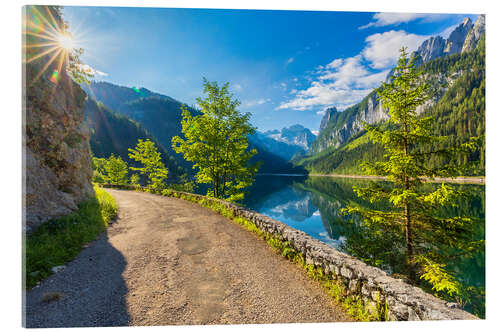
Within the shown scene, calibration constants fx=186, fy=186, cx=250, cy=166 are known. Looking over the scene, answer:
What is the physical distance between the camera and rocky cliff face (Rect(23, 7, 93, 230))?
5137mm

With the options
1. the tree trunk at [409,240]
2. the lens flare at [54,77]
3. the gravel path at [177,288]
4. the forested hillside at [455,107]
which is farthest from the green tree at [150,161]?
the tree trunk at [409,240]

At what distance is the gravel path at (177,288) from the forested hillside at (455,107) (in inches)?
108

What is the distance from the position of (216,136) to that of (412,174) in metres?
10.5

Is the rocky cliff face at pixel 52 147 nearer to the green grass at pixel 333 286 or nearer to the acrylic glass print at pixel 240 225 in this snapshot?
the acrylic glass print at pixel 240 225

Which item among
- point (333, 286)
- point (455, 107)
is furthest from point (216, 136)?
point (455, 107)

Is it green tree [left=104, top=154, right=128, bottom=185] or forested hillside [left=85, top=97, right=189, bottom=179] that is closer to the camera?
green tree [left=104, top=154, right=128, bottom=185]

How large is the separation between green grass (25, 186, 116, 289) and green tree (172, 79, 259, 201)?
6697mm

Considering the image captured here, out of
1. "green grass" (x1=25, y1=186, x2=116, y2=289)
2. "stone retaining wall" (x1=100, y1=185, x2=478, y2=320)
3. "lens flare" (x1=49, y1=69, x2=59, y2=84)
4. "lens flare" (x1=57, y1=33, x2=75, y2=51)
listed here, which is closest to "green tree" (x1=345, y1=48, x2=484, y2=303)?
"stone retaining wall" (x1=100, y1=185, x2=478, y2=320)

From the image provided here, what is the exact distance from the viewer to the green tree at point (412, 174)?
498 centimetres

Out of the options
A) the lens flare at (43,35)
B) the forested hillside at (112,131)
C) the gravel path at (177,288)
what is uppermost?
the forested hillside at (112,131)

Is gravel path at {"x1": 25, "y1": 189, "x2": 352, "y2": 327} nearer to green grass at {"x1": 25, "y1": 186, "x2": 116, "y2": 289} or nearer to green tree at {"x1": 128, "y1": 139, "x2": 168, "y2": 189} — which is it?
green grass at {"x1": 25, "y1": 186, "x2": 116, "y2": 289}

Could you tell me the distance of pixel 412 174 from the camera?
16.7 feet

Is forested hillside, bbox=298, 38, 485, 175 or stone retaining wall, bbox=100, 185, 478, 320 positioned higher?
forested hillside, bbox=298, 38, 485, 175
